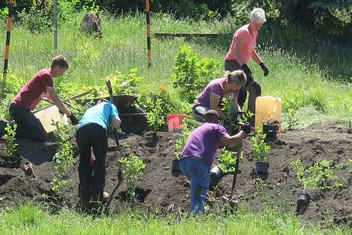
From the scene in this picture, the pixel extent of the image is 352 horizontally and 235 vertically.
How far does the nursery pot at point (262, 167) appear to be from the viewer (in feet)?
38.6

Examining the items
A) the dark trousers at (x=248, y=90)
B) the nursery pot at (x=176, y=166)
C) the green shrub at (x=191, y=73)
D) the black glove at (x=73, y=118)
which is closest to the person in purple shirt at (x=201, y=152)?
the nursery pot at (x=176, y=166)

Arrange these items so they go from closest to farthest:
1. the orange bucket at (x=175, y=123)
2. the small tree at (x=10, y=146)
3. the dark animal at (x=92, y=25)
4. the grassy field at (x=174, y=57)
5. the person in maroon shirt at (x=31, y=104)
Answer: the small tree at (x=10, y=146), the person in maroon shirt at (x=31, y=104), the orange bucket at (x=175, y=123), the grassy field at (x=174, y=57), the dark animal at (x=92, y=25)

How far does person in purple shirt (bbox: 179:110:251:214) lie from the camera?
10.6 m

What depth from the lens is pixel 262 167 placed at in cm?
1179

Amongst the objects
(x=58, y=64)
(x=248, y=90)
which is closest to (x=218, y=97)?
(x=248, y=90)

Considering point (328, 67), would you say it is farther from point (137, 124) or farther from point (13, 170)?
point (13, 170)

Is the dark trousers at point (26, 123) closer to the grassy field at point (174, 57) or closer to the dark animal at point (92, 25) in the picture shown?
the grassy field at point (174, 57)

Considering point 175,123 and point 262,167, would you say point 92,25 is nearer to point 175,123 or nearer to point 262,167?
point 175,123

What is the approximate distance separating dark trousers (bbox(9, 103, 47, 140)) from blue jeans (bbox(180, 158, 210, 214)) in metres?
3.17

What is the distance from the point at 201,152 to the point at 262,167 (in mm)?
1399

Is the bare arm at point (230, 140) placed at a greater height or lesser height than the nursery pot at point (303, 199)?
greater

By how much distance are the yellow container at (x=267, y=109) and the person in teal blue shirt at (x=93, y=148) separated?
2.77 meters

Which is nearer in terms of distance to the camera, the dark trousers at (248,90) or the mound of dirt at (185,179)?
the mound of dirt at (185,179)

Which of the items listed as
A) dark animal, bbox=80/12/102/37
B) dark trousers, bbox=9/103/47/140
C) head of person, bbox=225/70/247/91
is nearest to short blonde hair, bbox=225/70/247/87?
head of person, bbox=225/70/247/91
